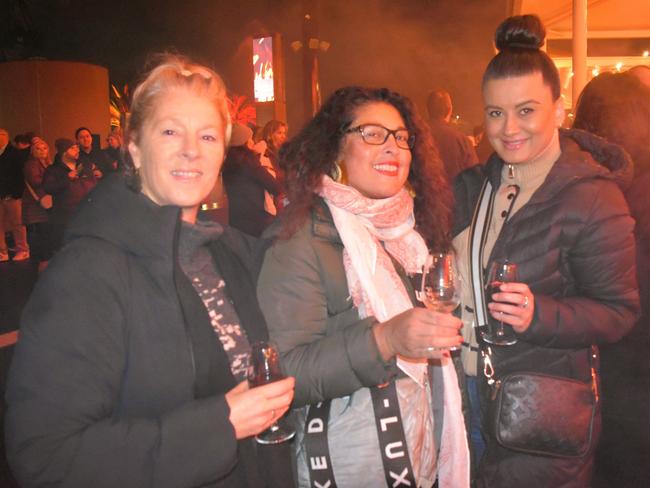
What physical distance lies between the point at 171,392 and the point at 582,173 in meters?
1.94

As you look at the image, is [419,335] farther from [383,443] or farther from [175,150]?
[175,150]

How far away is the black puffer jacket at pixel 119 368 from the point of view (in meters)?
1.46

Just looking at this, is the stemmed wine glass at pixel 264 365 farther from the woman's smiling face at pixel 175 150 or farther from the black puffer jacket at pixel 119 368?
the woman's smiling face at pixel 175 150

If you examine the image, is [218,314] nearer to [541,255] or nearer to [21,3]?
[541,255]

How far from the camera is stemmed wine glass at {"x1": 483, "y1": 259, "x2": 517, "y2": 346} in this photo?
2.29 meters

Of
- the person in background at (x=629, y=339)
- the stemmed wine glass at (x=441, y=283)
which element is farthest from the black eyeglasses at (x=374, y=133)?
the person in background at (x=629, y=339)

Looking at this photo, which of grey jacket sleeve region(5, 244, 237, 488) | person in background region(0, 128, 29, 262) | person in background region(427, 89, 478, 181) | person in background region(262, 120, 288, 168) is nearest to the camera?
grey jacket sleeve region(5, 244, 237, 488)

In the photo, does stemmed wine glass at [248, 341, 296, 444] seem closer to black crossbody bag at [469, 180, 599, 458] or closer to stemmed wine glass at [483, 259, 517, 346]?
stemmed wine glass at [483, 259, 517, 346]

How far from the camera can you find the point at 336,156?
2.58 metres

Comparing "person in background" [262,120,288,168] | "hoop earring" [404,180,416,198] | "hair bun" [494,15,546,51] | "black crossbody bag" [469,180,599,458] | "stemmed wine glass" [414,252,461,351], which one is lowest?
"black crossbody bag" [469,180,599,458]

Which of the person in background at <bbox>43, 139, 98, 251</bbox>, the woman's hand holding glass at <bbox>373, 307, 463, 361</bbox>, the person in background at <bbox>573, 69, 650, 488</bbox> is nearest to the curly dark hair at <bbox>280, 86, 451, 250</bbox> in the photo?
the woman's hand holding glass at <bbox>373, 307, 463, 361</bbox>

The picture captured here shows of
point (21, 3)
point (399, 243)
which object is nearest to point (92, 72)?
point (21, 3)

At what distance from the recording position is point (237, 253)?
2.24 metres

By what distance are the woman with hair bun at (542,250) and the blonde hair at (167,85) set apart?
1.43 m
